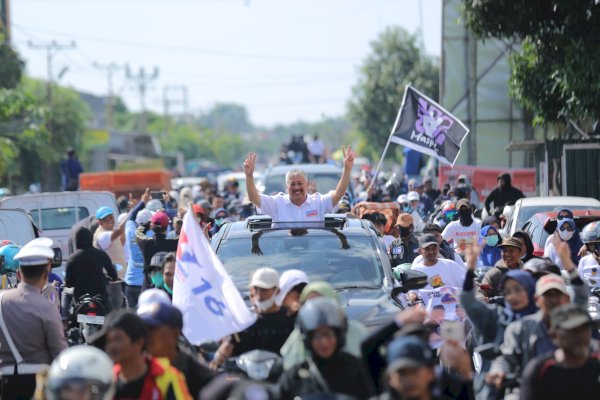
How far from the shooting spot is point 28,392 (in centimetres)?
978

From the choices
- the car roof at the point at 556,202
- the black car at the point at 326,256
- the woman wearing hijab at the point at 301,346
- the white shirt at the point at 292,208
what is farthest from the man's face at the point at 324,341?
the car roof at the point at 556,202

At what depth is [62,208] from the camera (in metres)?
21.9

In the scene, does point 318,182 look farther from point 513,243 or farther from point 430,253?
point 513,243

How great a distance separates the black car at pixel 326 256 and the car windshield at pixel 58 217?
10270mm

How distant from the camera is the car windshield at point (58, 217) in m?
21.9

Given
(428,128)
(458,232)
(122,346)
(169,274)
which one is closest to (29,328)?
(169,274)

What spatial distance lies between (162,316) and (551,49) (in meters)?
16.4

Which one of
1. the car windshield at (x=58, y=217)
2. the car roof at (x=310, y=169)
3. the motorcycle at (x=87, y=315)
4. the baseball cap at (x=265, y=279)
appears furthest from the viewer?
the car roof at (x=310, y=169)

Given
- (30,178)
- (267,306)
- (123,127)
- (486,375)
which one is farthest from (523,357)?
(123,127)

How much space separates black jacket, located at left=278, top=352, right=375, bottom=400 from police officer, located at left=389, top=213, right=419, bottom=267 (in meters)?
7.32

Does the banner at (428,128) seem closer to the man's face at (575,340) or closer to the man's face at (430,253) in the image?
the man's face at (430,253)

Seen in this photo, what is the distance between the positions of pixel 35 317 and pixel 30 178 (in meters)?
50.7

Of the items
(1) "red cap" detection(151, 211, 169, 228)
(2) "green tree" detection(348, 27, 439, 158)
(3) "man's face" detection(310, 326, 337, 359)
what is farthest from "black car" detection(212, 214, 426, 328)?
(2) "green tree" detection(348, 27, 439, 158)

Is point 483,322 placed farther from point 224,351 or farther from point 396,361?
point 396,361
